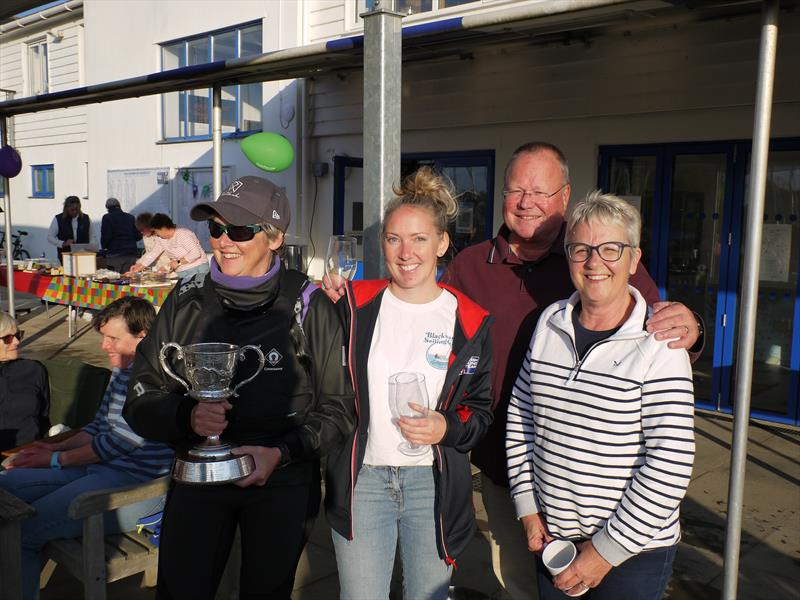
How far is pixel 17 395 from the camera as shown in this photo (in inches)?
162

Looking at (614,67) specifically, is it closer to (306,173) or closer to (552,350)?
(306,173)

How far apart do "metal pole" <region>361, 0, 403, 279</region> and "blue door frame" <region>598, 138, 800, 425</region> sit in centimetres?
450

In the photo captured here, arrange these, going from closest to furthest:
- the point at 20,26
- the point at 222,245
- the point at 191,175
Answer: the point at 222,245, the point at 191,175, the point at 20,26

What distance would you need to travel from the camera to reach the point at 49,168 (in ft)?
58.6

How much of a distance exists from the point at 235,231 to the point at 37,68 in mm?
19193

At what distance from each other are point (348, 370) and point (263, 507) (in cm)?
55

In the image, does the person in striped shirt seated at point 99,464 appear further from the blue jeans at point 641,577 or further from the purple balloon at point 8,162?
the purple balloon at point 8,162

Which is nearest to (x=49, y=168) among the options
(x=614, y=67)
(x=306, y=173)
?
(x=306, y=173)

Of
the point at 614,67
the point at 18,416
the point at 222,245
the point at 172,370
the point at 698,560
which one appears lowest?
the point at 698,560

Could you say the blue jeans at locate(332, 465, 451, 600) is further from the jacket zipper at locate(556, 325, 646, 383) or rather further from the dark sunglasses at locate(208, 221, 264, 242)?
the dark sunglasses at locate(208, 221, 264, 242)

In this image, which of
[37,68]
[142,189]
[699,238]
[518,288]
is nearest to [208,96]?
[142,189]

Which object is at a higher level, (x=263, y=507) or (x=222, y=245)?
(x=222, y=245)

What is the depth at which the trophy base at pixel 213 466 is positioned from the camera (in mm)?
2182

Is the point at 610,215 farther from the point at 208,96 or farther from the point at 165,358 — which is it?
the point at 208,96
